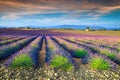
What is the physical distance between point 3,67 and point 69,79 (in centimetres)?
242

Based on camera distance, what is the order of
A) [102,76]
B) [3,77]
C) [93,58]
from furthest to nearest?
[93,58]
[102,76]
[3,77]

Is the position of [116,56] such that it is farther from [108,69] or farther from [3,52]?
[3,52]

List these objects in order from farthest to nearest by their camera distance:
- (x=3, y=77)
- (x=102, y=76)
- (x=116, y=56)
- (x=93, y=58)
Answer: (x=116, y=56) → (x=93, y=58) → (x=102, y=76) → (x=3, y=77)

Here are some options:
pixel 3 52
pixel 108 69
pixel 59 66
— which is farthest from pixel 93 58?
pixel 3 52

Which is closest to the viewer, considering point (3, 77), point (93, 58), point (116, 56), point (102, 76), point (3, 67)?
point (3, 77)

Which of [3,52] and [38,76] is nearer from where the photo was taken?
[38,76]

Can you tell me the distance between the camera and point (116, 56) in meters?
10.5

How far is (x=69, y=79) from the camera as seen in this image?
6.89 m

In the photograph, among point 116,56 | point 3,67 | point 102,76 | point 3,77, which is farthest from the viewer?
point 116,56

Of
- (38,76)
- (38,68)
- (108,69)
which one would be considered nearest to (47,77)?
(38,76)

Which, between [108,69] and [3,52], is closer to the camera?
[108,69]

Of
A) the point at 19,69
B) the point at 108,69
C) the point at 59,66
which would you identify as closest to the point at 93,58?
the point at 108,69

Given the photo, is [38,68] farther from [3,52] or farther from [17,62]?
[3,52]

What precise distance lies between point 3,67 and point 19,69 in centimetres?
60
